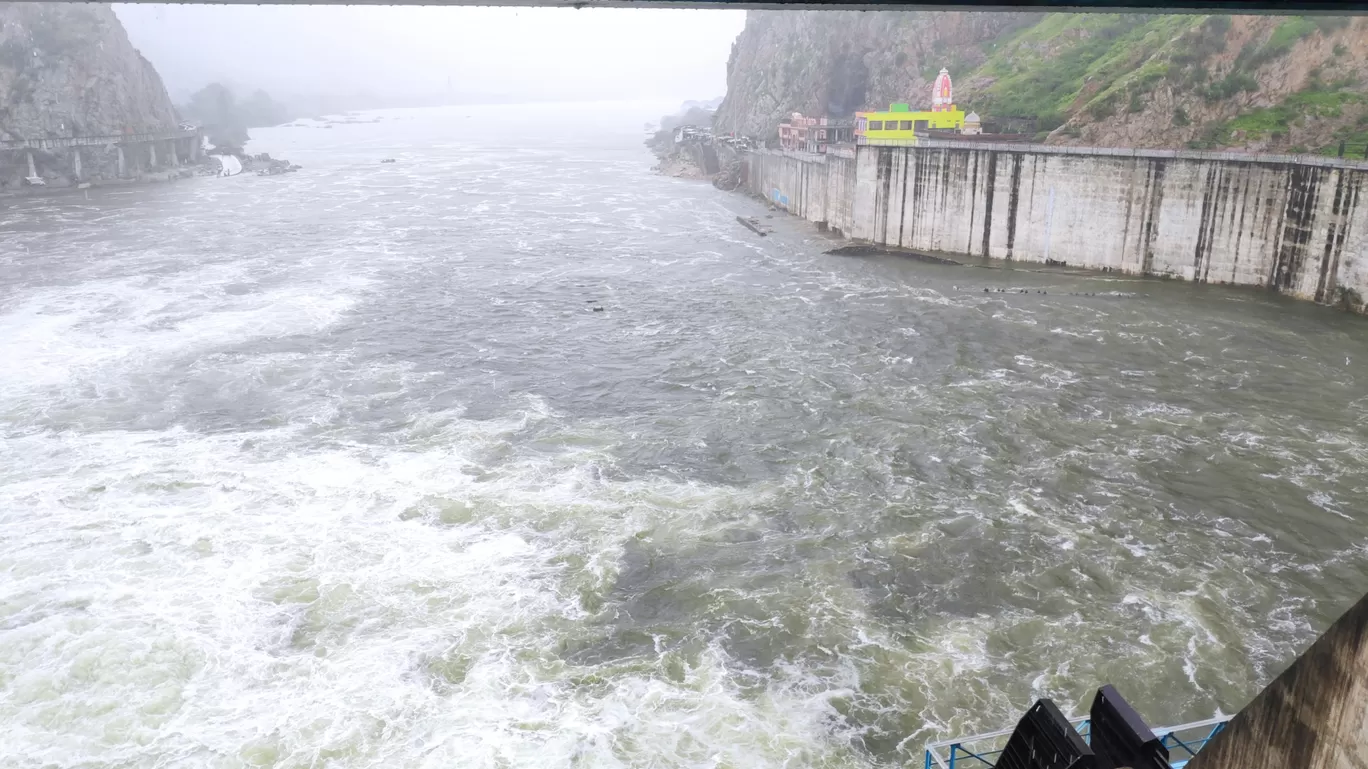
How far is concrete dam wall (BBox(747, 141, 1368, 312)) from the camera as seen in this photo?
40.6 m

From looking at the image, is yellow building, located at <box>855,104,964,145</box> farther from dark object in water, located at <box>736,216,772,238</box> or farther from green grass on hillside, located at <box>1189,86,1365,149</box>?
green grass on hillside, located at <box>1189,86,1365,149</box>

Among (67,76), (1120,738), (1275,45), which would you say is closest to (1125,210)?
(1275,45)

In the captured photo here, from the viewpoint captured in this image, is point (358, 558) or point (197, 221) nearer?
point (358, 558)

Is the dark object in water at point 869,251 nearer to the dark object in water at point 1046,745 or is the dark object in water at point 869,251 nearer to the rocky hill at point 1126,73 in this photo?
the rocky hill at point 1126,73

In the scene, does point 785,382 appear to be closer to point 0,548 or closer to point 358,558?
point 358,558

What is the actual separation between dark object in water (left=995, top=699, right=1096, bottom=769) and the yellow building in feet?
182

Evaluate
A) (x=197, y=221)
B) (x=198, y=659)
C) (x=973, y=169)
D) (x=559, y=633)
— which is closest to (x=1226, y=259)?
(x=973, y=169)

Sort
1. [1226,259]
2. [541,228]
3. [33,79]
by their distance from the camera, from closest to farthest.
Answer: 1. [1226,259]
2. [541,228]
3. [33,79]

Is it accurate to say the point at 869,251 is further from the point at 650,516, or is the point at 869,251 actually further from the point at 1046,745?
the point at 1046,745

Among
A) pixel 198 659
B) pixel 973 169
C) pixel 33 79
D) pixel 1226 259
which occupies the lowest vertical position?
pixel 198 659

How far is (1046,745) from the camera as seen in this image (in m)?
9.97

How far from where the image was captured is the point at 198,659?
1789 cm

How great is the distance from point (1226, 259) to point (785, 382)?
1005 inches

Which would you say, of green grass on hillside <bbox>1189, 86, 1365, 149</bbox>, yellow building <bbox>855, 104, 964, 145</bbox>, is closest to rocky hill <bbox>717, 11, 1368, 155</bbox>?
green grass on hillside <bbox>1189, 86, 1365, 149</bbox>
